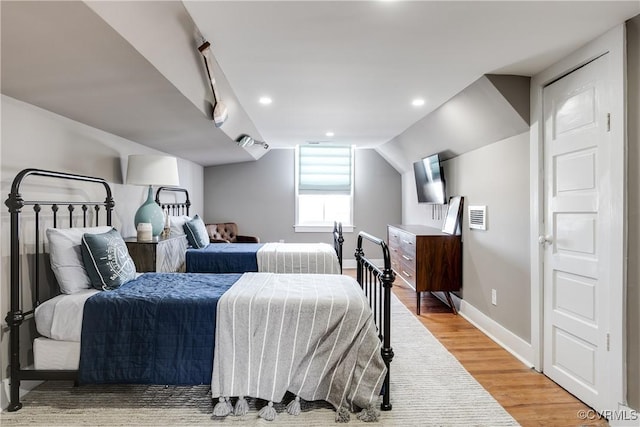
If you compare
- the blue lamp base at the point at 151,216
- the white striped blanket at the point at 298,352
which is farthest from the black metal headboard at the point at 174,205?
the white striped blanket at the point at 298,352

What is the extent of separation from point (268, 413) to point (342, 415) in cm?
40

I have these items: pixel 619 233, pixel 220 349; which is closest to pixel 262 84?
pixel 220 349

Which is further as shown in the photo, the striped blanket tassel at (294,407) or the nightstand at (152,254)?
the nightstand at (152,254)

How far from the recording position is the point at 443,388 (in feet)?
7.68

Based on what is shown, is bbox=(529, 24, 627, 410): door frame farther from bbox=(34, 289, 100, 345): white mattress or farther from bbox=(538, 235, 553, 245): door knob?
bbox=(34, 289, 100, 345): white mattress

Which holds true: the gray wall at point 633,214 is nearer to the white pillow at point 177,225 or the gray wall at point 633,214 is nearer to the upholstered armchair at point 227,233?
the white pillow at point 177,225

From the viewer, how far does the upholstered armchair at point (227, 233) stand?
5832 millimetres

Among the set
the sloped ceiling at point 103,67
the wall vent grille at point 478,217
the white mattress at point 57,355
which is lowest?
the white mattress at point 57,355

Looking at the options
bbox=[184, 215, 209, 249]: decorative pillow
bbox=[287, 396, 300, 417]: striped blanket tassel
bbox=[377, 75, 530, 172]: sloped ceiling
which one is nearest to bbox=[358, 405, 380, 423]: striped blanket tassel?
bbox=[287, 396, 300, 417]: striped blanket tassel

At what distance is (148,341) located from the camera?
1.96 meters

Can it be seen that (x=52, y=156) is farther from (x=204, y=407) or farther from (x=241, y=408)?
(x=241, y=408)

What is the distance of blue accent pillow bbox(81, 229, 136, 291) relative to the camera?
224cm

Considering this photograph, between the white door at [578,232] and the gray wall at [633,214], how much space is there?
0.37ft

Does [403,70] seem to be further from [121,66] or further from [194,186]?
[194,186]
